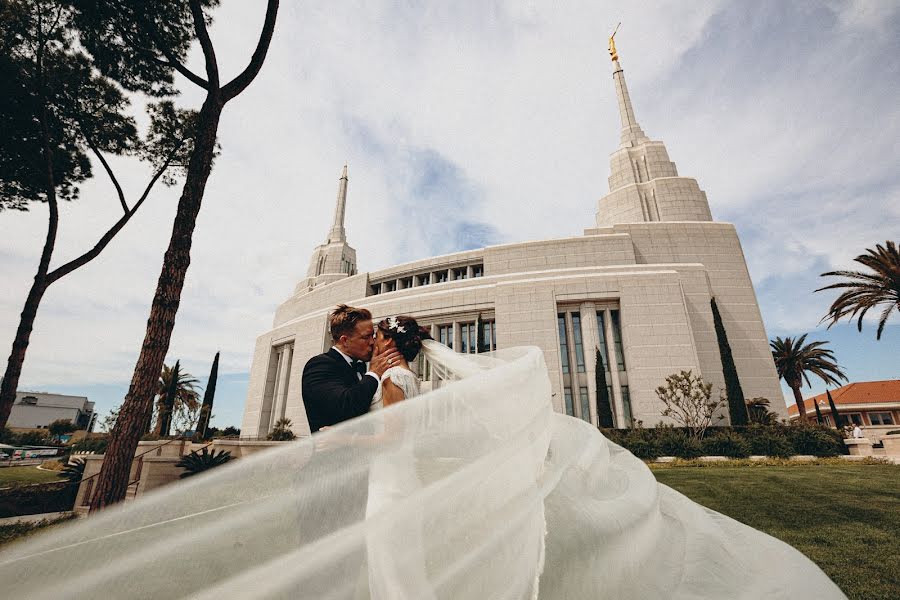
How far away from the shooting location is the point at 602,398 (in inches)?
915

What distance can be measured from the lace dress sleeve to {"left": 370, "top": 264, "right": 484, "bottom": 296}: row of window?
30237mm

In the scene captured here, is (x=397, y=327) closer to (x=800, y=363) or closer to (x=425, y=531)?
(x=425, y=531)

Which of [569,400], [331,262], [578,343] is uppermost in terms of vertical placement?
[331,262]

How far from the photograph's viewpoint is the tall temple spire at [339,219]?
4873 cm

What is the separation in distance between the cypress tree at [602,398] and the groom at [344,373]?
23212 millimetres

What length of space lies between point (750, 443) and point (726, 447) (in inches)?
39.4

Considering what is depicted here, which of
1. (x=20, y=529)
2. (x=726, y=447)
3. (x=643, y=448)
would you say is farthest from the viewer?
(x=643, y=448)

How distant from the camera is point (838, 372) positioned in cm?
3328

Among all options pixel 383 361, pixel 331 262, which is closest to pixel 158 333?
pixel 383 361

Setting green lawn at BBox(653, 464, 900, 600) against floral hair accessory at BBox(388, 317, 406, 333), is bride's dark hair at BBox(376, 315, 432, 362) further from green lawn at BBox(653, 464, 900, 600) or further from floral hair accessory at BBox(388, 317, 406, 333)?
green lawn at BBox(653, 464, 900, 600)

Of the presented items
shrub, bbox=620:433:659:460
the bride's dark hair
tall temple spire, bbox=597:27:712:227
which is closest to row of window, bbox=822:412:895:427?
tall temple spire, bbox=597:27:712:227

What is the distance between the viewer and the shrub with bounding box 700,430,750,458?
16.3m

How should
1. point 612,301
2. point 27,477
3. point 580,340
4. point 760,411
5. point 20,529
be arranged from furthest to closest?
point 580,340 → point 612,301 → point 760,411 → point 27,477 → point 20,529

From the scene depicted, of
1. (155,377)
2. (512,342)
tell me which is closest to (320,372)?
(155,377)
